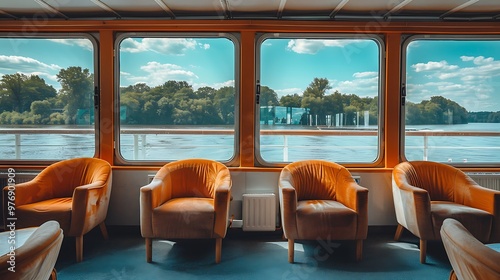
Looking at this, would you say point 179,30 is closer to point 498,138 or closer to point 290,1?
point 290,1

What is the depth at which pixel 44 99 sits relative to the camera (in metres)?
4.13

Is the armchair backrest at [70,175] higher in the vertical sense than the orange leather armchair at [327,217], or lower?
higher

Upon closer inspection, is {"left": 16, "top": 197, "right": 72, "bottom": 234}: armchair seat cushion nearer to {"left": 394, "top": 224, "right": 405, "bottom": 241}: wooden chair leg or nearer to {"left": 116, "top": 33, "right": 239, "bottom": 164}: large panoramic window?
{"left": 116, "top": 33, "right": 239, "bottom": 164}: large panoramic window

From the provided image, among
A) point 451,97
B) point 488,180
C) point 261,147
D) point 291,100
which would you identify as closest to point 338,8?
point 291,100

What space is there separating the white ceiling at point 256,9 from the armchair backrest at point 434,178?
1.76 m

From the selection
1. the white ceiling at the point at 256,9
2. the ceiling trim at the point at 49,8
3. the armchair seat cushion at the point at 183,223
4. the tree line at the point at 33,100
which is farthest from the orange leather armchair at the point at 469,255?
the tree line at the point at 33,100

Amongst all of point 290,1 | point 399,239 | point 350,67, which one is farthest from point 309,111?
point 399,239

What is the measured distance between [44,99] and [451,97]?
5343 mm

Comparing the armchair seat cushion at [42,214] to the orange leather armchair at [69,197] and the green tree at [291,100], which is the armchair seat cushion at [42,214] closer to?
the orange leather armchair at [69,197]

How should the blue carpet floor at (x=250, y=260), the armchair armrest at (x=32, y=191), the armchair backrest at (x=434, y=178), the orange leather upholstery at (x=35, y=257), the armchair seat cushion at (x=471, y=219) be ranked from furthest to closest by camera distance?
the armchair backrest at (x=434, y=178), the armchair armrest at (x=32, y=191), the armchair seat cushion at (x=471, y=219), the blue carpet floor at (x=250, y=260), the orange leather upholstery at (x=35, y=257)

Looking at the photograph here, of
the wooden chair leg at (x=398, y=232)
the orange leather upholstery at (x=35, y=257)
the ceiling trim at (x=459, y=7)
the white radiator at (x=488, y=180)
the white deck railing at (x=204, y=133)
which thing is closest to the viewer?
the orange leather upholstery at (x=35, y=257)

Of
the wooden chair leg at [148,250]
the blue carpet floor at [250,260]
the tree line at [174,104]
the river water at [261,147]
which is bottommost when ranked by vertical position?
the blue carpet floor at [250,260]

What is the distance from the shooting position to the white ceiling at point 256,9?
11.1 feet

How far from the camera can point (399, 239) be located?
3600 mm
